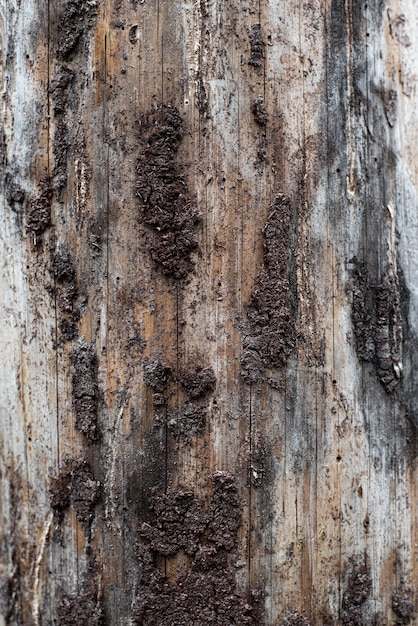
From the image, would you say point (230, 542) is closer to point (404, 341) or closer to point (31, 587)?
point (31, 587)

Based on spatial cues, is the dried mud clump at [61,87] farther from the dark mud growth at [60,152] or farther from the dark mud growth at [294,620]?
the dark mud growth at [294,620]

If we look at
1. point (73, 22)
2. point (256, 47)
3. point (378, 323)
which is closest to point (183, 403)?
point (378, 323)

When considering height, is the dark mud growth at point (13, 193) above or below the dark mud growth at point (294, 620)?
above

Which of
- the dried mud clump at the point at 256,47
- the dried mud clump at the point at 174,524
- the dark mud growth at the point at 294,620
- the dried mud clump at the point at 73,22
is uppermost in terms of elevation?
the dried mud clump at the point at 73,22

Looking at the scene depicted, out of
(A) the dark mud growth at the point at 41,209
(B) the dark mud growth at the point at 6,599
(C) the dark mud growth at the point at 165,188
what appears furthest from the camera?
(B) the dark mud growth at the point at 6,599

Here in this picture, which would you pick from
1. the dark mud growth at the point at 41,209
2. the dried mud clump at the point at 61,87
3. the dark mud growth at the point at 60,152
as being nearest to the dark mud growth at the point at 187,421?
the dark mud growth at the point at 41,209

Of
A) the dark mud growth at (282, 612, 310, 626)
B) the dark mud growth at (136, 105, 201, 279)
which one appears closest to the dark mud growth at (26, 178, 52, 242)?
the dark mud growth at (136, 105, 201, 279)

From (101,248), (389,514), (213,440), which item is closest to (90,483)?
(213,440)
